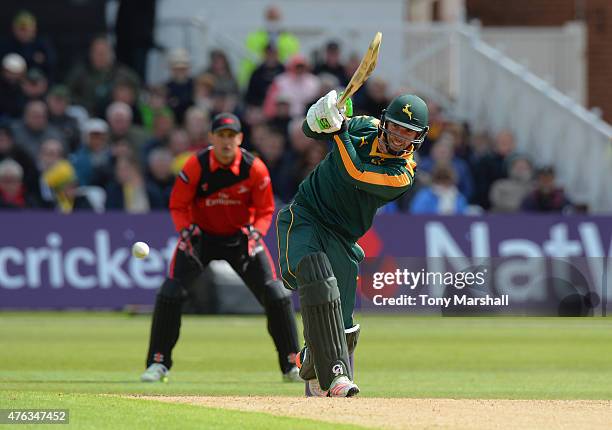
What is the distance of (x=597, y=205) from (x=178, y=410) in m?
15.1

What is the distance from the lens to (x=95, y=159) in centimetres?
2125

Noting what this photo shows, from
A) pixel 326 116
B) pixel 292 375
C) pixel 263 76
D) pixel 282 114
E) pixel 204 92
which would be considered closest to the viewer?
pixel 326 116

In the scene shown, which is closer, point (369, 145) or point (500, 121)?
point (369, 145)

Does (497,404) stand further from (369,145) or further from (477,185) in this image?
(477,185)

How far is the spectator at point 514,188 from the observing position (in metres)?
22.3

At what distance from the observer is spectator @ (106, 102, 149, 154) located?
21.8 meters

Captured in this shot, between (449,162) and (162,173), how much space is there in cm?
425

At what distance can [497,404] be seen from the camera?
10.3 meters

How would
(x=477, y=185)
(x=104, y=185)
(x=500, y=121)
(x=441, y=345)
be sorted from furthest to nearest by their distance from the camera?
(x=500, y=121), (x=477, y=185), (x=104, y=185), (x=441, y=345)

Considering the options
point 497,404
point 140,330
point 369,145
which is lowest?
point 140,330

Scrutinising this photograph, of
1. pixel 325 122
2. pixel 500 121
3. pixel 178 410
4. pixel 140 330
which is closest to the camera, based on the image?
pixel 178 410

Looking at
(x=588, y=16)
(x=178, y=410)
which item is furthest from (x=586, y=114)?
(x=178, y=410)

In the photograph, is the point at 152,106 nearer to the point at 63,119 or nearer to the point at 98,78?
the point at 98,78

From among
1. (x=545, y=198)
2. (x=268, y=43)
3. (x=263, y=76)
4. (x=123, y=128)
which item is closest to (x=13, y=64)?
(x=123, y=128)
